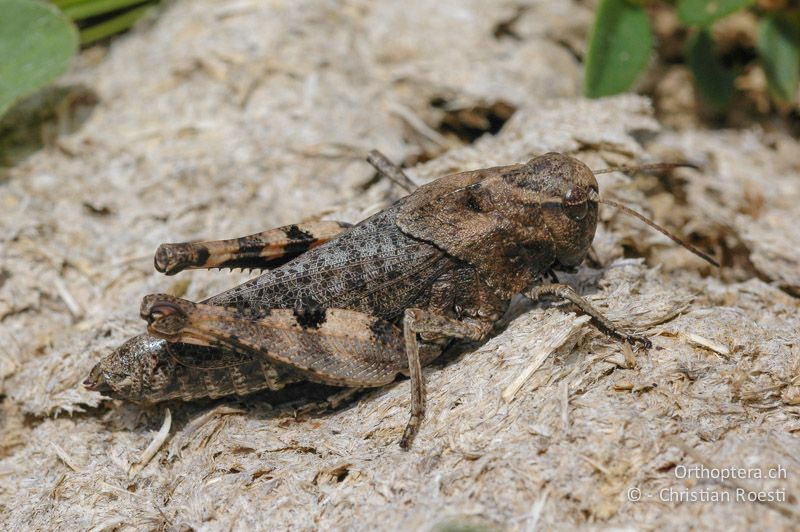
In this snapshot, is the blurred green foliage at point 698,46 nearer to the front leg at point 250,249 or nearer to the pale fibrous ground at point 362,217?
the pale fibrous ground at point 362,217

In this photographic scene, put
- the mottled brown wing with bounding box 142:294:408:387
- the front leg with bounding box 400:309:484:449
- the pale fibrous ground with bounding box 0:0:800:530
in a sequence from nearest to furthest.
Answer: the pale fibrous ground with bounding box 0:0:800:530, the mottled brown wing with bounding box 142:294:408:387, the front leg with bounding box 400:309:484:449

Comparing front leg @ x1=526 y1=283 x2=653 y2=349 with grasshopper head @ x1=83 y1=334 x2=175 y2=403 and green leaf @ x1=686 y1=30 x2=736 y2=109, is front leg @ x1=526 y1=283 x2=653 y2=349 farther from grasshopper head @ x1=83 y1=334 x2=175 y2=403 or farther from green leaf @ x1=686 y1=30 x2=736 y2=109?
green leaf @ x1=686 y1=30 x2=736 y2=109

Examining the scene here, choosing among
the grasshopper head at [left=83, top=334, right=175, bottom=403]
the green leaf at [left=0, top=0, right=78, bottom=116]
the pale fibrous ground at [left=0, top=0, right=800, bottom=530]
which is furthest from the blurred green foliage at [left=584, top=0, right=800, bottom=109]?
the green leaf at [left=0, top=0, right=78, bottom=116]

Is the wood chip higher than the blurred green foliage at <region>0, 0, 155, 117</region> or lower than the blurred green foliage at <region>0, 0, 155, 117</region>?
lower

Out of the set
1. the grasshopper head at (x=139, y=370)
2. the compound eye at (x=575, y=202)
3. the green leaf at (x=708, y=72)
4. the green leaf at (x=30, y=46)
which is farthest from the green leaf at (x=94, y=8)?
the green leaf at (x=708, y=72)

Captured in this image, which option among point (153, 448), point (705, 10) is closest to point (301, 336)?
point (153, 448)

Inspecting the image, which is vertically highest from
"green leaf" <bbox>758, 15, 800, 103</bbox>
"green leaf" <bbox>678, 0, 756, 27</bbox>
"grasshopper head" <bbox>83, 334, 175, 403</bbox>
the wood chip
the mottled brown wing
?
"green leaf" <bbox>678, 0, 756, 27</bbox>

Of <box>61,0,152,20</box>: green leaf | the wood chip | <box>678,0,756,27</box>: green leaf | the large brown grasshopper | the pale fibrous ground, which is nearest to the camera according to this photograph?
the pale fibrous ground
